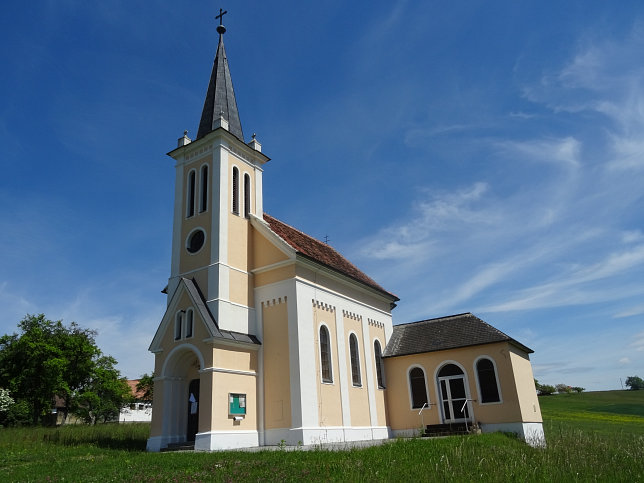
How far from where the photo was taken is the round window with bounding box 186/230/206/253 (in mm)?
23641

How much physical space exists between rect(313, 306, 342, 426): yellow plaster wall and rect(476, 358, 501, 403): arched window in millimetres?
7923

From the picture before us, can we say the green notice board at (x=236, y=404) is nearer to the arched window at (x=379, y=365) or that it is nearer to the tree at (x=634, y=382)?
the arched window at (x=379, y=365)

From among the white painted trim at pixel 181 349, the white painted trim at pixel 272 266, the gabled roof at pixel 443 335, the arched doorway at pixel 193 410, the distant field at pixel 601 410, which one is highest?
the white painted trim at pixel 272 266

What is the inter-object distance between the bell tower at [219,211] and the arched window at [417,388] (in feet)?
34.7

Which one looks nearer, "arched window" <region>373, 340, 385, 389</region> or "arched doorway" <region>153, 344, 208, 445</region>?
"arched doorway" <region>153, 344, 208, 445</region>

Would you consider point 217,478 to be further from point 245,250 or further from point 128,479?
point 245,250

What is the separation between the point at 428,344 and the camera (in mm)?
27688

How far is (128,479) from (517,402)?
1925 cm

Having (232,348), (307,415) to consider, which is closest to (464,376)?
(307,415)

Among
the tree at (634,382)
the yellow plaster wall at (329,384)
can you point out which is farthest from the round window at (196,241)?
the tree at (634,382)

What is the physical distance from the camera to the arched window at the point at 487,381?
80.5 ft

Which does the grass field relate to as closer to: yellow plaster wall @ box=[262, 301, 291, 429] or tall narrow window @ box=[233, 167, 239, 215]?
yellow plaster wall @ box=[262, 301, 291, 429]

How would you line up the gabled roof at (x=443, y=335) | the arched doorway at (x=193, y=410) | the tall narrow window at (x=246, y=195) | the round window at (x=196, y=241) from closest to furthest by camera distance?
the arched doorway at (x=193, y=410), the round window at (x=196, y=241), the tall narrow window at (x=246, y=195), the gabled roof at (x=443, y=335)

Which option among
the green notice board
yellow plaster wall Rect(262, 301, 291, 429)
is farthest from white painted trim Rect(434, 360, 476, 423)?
the green notice board
